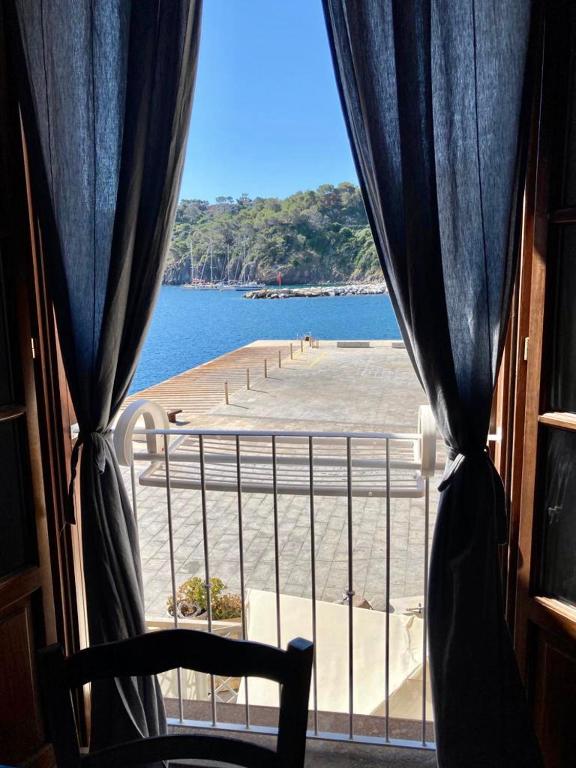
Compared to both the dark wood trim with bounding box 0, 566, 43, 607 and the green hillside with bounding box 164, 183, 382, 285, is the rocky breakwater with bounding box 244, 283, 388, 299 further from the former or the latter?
the dark wood trim with bounding box 0, 566, 43, 607

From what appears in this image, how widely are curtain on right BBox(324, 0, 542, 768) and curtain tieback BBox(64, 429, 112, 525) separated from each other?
0.90 metres

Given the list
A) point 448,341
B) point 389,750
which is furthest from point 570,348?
point 389,750

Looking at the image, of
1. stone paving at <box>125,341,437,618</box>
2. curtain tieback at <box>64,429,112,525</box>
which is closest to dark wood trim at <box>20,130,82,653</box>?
curtain tieback at <box>64,429,112,525</box>

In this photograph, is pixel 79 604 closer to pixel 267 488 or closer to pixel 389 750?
pixel 267 488

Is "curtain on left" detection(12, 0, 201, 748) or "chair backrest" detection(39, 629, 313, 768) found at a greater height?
"curtain on left" detection(12, 0, 201, 748)

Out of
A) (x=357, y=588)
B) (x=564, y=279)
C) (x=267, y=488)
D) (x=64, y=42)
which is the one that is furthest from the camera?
(x=357, y=588)

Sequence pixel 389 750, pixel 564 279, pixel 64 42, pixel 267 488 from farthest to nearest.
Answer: pixel 267 488 → pixel 389 750 → pixel 64 42 → pixel 564 279

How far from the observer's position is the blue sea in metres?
1.74

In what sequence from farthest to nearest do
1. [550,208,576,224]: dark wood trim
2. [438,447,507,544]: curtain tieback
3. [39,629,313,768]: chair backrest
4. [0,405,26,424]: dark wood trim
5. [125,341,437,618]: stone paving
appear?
1. [125,341,437,618]: stone paving
2. [0,405,26,424]: dark wood trim
3. [438,447,507,544]: curtain tieback
4. [550,208,576,224]: dark wood trim
5. [39,629,313,768]: chair backrest

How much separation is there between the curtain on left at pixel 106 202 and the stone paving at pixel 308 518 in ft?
10.4

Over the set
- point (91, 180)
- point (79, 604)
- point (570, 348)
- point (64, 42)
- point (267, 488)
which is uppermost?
point (64, 42)

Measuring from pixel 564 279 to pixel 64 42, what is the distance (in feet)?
4.59

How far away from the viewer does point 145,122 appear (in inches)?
57.6

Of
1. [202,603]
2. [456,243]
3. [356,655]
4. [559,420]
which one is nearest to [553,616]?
[559,420]
